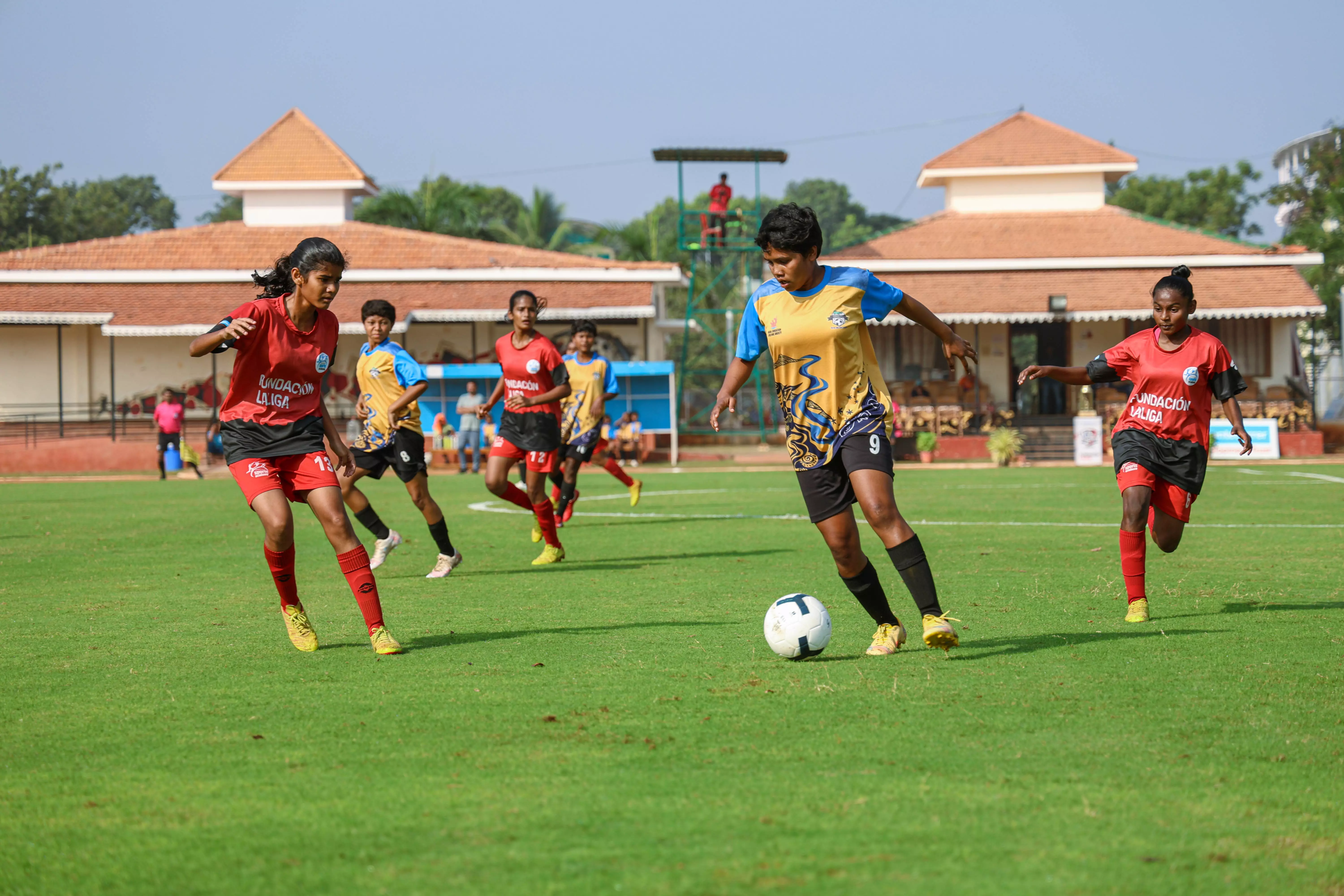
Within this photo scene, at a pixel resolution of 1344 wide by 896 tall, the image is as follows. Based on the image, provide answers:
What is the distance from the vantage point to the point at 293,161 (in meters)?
38.5

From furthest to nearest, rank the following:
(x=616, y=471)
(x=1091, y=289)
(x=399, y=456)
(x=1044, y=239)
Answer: (x=1044, y=239) → (x=1091, y=289) → (x=616, y=471) → (x=399, y=456)

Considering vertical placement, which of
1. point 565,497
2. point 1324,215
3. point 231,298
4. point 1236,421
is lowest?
point 565,497

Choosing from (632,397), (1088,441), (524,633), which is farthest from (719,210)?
(524,633)

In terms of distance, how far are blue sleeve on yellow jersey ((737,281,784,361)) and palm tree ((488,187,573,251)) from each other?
40.0 metres

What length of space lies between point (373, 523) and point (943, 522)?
621cm

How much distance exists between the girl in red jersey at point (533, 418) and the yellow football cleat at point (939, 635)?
16.3ft

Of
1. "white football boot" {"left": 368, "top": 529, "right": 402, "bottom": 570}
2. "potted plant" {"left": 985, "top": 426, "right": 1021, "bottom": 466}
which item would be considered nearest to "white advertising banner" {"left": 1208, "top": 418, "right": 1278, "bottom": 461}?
"potted plant" {"left": 985, "top": 426, "right": 1021, "bottom": 466}

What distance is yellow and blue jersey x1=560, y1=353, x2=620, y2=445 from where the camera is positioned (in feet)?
43.4

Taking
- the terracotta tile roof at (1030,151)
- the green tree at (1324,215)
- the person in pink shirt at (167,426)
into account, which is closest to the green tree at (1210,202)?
the green tree at (1324,215)

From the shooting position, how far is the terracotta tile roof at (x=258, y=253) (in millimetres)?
34375

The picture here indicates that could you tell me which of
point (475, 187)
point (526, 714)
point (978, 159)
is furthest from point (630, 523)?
point (475, 187)

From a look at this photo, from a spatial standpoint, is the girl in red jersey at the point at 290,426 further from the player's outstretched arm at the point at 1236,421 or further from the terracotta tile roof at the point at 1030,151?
the terracotta tile roof at the point at 1030,151

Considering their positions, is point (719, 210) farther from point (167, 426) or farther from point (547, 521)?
point (547, 521)

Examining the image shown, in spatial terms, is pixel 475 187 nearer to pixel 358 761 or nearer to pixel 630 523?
pixel 630 523
